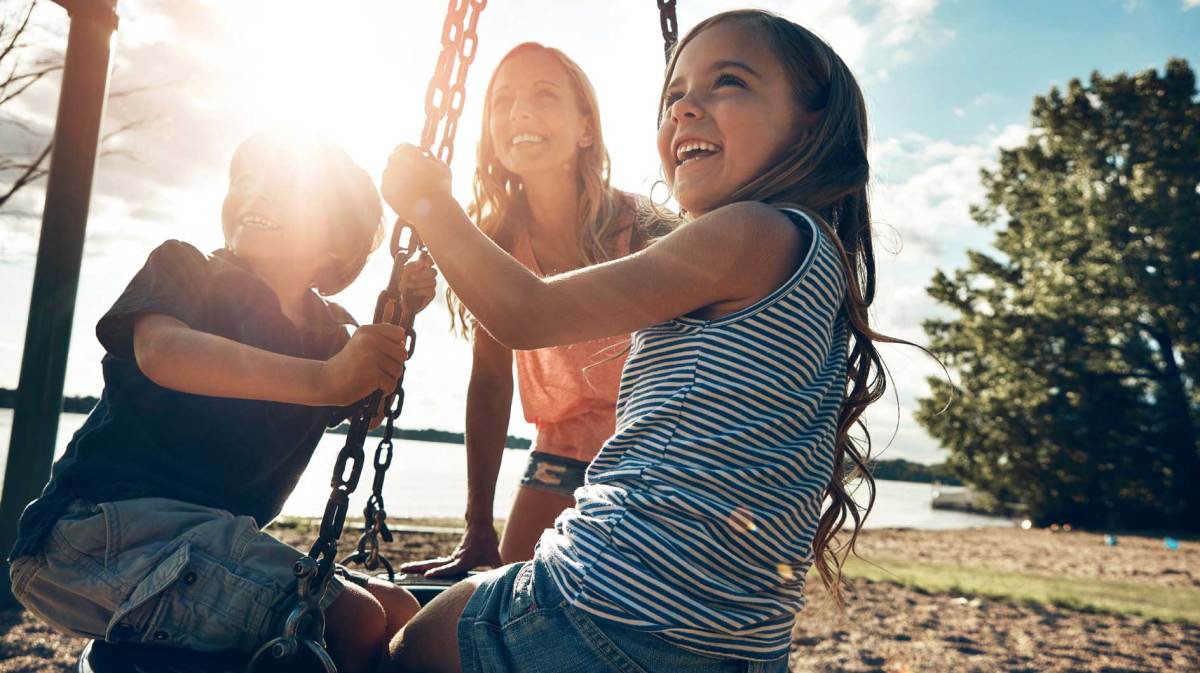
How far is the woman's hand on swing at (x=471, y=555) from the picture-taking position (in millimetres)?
2459

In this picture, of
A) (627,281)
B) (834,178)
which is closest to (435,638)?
(627,281)

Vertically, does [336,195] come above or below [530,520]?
above

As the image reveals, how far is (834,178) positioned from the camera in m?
1.65

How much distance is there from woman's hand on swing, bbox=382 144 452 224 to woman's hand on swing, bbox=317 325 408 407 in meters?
0.21

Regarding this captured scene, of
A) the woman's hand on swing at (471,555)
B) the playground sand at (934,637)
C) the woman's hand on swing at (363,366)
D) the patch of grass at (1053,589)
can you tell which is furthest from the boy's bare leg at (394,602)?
the patch of grass at (1053,589)

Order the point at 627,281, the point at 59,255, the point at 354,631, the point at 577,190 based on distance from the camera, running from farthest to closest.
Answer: the point at 59,255
the point at 577,190
the point at 354,631
the point at 627,281

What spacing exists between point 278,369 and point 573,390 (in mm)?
1330

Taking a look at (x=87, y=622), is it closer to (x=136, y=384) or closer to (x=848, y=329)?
(x=136, y=384)

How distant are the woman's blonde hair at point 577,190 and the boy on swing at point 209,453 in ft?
3.24

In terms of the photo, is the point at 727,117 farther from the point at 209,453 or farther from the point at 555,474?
the point at 555,474

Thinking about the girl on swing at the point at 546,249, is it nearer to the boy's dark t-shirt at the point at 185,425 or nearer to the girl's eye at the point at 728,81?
the boy's dark t-shirt at the point at 185,425

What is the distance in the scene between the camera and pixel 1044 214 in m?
20.3

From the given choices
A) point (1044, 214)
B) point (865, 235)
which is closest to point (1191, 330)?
point (1044, 214)

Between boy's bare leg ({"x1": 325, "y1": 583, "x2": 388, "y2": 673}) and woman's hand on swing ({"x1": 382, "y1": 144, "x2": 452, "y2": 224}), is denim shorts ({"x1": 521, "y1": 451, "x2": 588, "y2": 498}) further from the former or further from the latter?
woman's hand on swing ({"x1": 382, "y1": 144, "x2": 452, "y2": 224})
